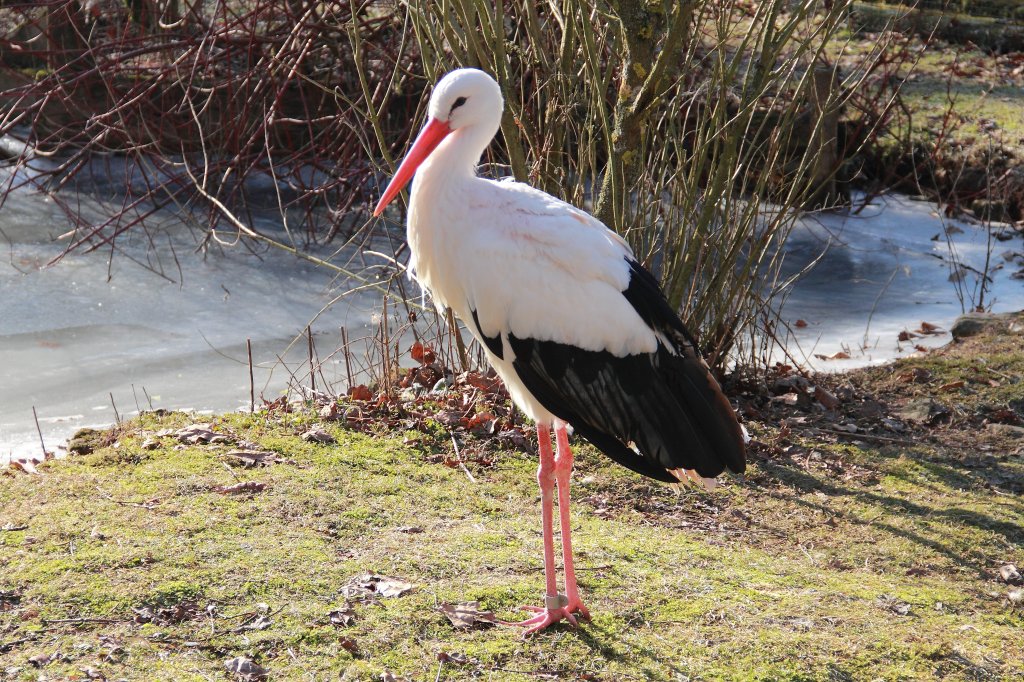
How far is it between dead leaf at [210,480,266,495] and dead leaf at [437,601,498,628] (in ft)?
4.07

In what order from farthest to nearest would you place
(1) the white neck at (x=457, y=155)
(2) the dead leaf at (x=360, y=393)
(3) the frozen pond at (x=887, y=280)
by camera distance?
1. (3) the frozen pond at (x=887, y=280)
2. (2) the dead leaf at (x=360, y=393)
3. (1) the white neck at (x=457, y=155)

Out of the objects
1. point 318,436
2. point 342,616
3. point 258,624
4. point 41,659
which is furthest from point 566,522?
point 318,436

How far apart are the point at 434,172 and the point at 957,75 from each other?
11.0 meters

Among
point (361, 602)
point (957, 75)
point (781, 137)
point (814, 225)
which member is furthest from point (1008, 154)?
point (361, 602)

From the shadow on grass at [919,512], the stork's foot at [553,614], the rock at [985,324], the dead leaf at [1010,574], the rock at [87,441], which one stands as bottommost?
the dead leaf at [1010,574]

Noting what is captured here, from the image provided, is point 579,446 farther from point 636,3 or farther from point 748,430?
point 636,3

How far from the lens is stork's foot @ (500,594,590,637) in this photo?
3.55 m

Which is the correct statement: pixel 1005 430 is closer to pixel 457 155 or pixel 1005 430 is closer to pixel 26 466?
pixel 457 155

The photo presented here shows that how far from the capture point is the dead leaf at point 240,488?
4523 millimetres

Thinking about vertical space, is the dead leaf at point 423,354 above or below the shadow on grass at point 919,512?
above

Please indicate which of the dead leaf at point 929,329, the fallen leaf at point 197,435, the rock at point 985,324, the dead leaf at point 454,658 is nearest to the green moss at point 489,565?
the dead leaf at point 454,658

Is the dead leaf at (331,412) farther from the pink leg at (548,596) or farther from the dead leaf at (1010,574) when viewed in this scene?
the dead leaf at (1010,574)

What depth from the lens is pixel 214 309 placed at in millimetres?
8242

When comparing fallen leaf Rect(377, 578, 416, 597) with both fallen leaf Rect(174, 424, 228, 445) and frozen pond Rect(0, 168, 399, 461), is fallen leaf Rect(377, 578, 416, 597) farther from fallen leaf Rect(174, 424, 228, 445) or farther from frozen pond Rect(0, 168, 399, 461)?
frozen pond Rect(0, 168, 399, 461)
